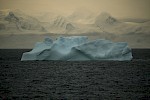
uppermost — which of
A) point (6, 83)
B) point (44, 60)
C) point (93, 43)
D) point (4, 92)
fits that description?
point (4, 92)

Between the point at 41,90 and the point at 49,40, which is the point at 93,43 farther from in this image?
the point at 41,90

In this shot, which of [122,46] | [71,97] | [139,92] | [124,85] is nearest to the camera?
[71,97]

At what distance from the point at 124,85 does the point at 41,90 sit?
169cm

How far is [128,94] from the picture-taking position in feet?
15.3

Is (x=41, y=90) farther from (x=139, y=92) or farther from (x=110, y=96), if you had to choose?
(x=139, y=92)

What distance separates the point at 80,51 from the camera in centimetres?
1240

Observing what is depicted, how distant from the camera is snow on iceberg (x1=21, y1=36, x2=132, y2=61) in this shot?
1235 centimetres

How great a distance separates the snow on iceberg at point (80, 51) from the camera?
40.5 ft

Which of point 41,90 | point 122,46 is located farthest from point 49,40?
point 41,90

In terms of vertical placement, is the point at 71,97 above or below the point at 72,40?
above

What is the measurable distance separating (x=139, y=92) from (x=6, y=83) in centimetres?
278

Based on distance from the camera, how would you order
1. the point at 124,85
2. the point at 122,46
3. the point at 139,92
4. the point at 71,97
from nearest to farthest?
the point at 71,97, the point at 139,92, the point at 124,85, the point at 122,46

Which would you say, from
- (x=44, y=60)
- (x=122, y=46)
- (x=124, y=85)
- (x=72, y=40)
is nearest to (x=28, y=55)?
(x=44, y=60)

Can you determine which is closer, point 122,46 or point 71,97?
point 71,97
